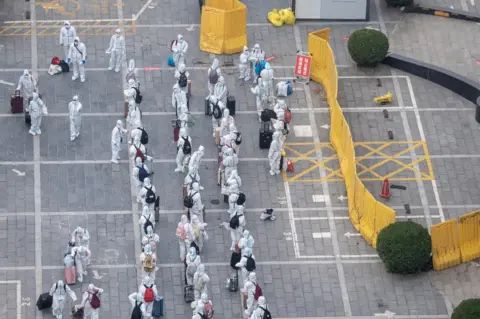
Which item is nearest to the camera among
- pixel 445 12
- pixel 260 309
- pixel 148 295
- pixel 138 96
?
pixel 260 309

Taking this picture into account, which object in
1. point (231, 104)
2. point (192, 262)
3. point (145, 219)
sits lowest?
point (192, 262)

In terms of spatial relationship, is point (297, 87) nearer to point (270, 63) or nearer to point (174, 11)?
point (270, 63)

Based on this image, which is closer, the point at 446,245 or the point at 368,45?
the point at 446,245

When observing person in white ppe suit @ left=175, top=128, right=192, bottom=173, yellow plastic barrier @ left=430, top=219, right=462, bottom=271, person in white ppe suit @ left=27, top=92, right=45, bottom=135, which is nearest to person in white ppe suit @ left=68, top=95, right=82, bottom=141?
person in white ppe suit @ left=27, top=92, right=45, bottom=135

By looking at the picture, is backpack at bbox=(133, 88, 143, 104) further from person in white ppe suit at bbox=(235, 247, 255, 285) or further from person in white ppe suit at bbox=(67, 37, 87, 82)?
person in white ppe suit at bbox=(235, 247, 255, 285)

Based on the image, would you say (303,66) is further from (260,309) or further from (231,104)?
(260,309)

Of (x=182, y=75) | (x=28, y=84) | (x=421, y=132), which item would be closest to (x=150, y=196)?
(x=182, y=75)

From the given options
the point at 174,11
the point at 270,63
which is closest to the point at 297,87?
the point at 270,63

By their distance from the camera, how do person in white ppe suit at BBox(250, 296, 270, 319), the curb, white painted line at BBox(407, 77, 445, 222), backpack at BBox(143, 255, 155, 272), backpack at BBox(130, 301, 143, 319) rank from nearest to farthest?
person in white ppe suit at BBox(250, 296, 270, 319), backpack at BBox(130, 301, 143, 319), backpack at BBox(143, 255, 155, 272), white painted line at BBox(407, 77, 445, 222), the curb

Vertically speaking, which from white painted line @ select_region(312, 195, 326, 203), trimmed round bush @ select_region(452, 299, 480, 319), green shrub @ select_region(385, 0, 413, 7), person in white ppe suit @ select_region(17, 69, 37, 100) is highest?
green shrub @ select_region(385, 0, 413, 7)
